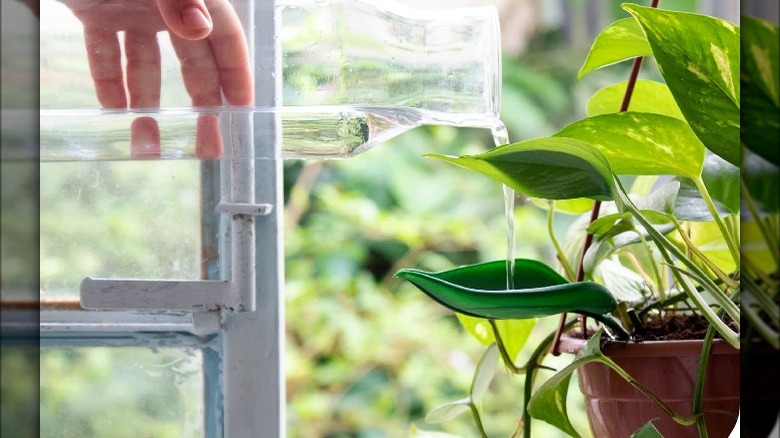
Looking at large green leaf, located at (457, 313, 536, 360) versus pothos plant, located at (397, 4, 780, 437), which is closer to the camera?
pothos plant, located at (397, 4, 780, 437)

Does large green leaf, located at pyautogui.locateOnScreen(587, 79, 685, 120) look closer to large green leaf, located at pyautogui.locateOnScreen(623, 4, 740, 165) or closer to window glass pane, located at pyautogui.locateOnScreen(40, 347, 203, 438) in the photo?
large green leaf, located at pyautogui.locateOnScreen(623, 4, 740, 165)

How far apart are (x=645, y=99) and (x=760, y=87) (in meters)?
0.26

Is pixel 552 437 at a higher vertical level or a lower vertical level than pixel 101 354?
lower

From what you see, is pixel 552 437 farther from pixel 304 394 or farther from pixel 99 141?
pixel 99 141

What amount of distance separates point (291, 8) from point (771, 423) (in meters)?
0.40

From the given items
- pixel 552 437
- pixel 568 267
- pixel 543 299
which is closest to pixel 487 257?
pixel 552 437

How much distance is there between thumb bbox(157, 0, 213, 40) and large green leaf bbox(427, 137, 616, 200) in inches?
6.5

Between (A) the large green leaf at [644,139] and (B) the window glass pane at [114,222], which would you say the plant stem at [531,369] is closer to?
(A) the large green leaf at [644,139]

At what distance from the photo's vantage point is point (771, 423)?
280mm

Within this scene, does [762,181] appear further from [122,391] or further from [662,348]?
[122,391]

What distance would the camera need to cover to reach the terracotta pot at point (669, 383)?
42 centimetres

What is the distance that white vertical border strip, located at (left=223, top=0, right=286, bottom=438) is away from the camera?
0.56 meters

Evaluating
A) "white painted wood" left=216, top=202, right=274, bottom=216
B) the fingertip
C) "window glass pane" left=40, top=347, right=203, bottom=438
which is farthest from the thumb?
"window glass pane" left=40, top=347, right=203, bottom=438

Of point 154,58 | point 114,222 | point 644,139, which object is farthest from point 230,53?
point 644,139
